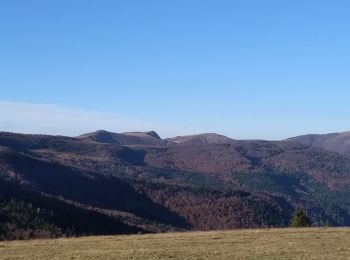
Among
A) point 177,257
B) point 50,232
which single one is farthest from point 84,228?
point 177,257

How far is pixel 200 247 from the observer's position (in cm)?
3612

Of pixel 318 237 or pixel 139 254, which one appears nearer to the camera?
pixel 139 254

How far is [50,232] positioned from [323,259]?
276 ft

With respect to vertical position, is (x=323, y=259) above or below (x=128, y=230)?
above

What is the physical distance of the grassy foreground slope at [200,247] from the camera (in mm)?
31811

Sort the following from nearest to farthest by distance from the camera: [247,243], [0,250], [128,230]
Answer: [0,250], [247,243], [128,230]

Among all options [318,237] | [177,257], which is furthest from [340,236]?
[177,257]

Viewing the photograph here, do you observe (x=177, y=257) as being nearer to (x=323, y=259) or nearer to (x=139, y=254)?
(x=139, y=254)

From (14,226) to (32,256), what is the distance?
264 ft

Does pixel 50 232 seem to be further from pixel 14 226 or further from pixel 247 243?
pixel 247 243

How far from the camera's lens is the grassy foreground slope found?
31811 millimetres

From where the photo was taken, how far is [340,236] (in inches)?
1714

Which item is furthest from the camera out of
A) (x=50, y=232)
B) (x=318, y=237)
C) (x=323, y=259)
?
(x=50, y=232)

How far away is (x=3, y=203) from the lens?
134 meters
